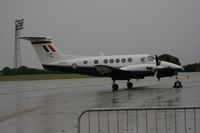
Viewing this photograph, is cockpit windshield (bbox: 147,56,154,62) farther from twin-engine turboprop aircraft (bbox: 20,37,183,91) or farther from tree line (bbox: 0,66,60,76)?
tree line (bbox: 0,66,60,76)

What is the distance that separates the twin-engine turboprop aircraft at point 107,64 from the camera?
1179 inches

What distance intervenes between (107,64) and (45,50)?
5775 millimetres

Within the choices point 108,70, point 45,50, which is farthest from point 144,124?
point 45,50

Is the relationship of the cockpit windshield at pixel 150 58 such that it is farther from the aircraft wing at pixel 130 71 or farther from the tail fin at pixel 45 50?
the tail fin at pixel 45 50

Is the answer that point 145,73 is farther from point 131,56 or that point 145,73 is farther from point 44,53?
point 44,53

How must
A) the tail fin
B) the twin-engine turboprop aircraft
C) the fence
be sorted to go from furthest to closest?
the tail fin, the twin-engine turboprop aircraft, the fence

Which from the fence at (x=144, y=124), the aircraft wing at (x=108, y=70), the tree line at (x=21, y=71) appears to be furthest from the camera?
the tree line at (x=21, y=71)

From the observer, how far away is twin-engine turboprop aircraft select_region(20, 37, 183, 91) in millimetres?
29952

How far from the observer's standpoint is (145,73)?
98.5ft

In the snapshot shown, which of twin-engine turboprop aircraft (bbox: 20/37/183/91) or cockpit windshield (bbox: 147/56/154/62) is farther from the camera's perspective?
cockpit windshield (bbox: 147/56/154/62)

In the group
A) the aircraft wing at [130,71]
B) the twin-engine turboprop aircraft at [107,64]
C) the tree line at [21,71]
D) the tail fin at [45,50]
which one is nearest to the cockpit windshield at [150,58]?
the twin-engine turboprop aircraft at [107,64]

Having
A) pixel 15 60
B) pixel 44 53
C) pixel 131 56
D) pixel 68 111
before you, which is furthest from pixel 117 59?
pixel 15 60

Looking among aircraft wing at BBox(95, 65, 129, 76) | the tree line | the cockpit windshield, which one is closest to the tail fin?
aircraft wing at BBox(95, 65, 129, 76)

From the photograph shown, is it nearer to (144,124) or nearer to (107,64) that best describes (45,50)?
(107,64)
